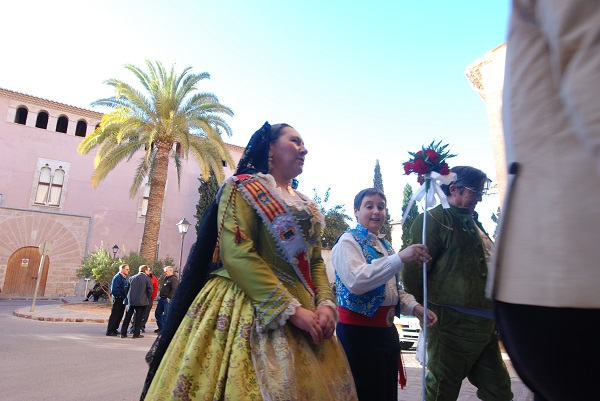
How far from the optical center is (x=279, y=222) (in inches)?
78.7

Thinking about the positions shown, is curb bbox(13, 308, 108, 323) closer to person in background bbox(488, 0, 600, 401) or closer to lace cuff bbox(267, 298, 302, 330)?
lace cuff bbox(267, 298, 302, 330)

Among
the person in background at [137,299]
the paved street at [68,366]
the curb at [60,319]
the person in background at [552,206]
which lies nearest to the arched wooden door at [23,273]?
the curb at [60,319]

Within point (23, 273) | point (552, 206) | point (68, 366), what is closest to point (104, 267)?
point (23, 273)

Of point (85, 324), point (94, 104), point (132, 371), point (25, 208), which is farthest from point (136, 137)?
point (132, 371)

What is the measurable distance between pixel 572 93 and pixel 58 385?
5.63 metres

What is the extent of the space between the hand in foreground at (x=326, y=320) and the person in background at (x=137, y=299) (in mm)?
9171

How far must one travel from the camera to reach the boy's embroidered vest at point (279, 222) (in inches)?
78.0

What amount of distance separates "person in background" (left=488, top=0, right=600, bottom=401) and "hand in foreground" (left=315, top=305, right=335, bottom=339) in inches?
40.6

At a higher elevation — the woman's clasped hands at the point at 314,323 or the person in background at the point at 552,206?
the person in background at the point at 552,206

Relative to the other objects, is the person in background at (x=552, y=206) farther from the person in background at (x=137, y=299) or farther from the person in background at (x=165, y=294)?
the person in background at (x=165, y=294)

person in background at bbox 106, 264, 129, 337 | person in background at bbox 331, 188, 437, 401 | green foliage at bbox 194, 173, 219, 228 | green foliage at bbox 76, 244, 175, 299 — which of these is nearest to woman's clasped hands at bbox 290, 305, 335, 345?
person in background at bbox 331, 188, 437, 401

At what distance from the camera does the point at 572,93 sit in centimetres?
77

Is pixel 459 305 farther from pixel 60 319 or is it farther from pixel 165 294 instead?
pixel 60 319

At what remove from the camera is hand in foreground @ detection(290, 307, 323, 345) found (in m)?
1.76
